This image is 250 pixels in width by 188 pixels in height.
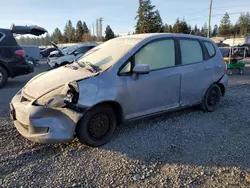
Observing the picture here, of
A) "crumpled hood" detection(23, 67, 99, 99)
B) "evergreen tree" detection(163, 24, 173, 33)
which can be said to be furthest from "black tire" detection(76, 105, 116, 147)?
"evergreen tree" detection(163, 24, 173, 33)

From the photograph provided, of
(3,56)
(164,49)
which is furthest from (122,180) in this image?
(3,56)

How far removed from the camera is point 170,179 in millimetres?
2768

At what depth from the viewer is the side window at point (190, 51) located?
14.9 ft

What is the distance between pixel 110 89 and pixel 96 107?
325 millimetres

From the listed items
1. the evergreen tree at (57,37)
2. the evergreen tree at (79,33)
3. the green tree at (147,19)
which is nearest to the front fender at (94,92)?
the green tree at (147,19)

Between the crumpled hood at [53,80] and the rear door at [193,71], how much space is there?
1875 millimetres

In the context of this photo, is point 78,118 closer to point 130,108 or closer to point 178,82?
point 130,108

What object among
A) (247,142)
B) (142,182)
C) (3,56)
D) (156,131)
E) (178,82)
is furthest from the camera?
(3,56)

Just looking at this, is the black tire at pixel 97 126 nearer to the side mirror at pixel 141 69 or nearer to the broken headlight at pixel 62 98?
the broken headlight at pixel 62 98

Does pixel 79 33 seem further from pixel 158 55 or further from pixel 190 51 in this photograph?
pixel 158 55

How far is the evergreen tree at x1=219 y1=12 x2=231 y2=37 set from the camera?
79.9 metres

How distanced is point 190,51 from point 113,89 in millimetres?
2011

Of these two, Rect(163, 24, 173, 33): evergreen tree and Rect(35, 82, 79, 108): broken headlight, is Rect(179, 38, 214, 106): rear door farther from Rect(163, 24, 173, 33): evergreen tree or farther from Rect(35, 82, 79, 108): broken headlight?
Rect(163, 24, 173, 33): evergreen tree

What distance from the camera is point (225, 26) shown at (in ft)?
272
